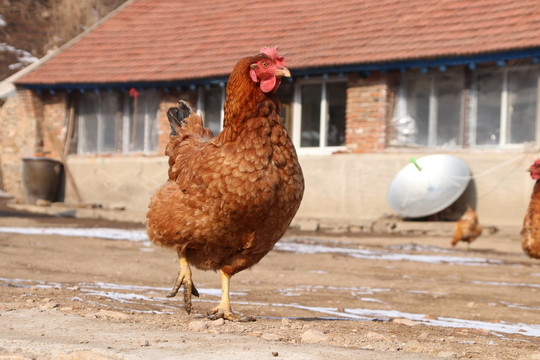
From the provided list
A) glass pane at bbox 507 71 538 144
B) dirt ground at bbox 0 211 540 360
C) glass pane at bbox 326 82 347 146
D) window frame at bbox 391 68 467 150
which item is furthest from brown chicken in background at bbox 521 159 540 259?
glass pane at bbox 326 82 347 146

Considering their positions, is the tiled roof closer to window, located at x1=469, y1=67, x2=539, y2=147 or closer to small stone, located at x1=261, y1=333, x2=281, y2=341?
window, located at x1=469, y1=67, x2=539, y2=147

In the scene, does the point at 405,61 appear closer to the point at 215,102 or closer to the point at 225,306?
the point at 215,102

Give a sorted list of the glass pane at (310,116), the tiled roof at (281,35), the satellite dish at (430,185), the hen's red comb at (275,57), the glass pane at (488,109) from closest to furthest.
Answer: the hen's red comb at (275,57) → the satellite dish at (430,185) → the glass pane at (488,109) → the tiled roof at (281,35) → the glass pane at (310,116)

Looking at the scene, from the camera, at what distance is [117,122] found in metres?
21.3

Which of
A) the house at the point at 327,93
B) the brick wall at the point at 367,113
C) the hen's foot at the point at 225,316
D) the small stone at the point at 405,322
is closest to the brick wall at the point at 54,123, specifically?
the house at the point at 327,93

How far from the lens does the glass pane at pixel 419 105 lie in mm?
16594

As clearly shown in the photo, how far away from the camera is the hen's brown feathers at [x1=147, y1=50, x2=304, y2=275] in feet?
15.2

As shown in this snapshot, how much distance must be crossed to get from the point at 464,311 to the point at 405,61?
997 cm

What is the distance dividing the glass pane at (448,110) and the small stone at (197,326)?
12.5 metres

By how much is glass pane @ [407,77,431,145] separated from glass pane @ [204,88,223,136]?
17.8 feet

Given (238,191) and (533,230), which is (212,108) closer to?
(533,230)

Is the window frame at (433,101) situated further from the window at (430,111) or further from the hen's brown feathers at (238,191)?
the hen's brown feathers at (238,191)

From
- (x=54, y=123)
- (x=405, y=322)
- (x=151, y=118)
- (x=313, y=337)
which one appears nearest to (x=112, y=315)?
(x=313, y=337)

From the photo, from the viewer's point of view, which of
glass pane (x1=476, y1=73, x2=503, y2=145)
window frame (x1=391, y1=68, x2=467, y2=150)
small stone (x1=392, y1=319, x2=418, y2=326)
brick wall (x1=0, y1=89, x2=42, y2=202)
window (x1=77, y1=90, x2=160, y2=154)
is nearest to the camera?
small stone (x1=392, y1=319, x2=418, y2=326)
